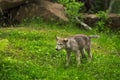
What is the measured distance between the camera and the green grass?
13691 millimetres

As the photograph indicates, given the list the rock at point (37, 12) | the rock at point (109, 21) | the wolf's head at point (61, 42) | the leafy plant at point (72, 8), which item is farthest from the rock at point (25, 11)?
the wolf's head at point (61, 42)

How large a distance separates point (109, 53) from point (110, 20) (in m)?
7.64

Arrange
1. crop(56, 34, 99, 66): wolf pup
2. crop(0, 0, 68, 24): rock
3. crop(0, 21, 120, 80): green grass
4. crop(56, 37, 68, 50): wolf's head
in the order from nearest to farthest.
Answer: crop(0, 21, 120, 80): green grass
crop(56, 37, 68, 50): wolf's head
crop(56, 34, 99, 66): wolf pup
crop(0, 0, 68, 24): rock

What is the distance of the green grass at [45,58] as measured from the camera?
13.7 meters

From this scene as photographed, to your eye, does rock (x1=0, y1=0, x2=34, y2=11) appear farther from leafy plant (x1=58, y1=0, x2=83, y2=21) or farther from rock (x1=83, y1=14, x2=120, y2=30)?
rock (x1=83, y1=14, x2=120, y2=30)

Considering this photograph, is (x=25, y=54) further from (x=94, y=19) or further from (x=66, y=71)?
(x=94, y=19)

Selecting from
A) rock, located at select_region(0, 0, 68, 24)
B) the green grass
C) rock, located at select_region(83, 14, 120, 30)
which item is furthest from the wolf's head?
rock, located at select_region(83, 14, 120, 30)

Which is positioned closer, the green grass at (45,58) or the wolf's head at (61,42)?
the green grass at (45,58)

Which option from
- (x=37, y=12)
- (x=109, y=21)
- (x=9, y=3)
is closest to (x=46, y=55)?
(x=9, y=3)

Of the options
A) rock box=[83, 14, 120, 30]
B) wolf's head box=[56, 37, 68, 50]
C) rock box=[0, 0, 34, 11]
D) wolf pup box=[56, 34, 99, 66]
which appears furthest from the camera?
rock box=[83, 14, 120, 30]

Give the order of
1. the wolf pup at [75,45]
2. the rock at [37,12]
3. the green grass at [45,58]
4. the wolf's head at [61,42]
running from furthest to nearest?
the rock at [37,12]
the wolf pup at [75,45]
the wolf's head at [61,42]
the green grass at [45,58]

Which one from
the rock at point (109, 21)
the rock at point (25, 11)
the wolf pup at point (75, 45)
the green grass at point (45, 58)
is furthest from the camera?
the rock at point (109, 21)

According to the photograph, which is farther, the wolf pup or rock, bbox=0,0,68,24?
rock, bbox=0,0,68,24

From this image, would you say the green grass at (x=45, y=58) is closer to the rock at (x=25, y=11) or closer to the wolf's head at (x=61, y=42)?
the wolf's head at (x=61, y=42)
